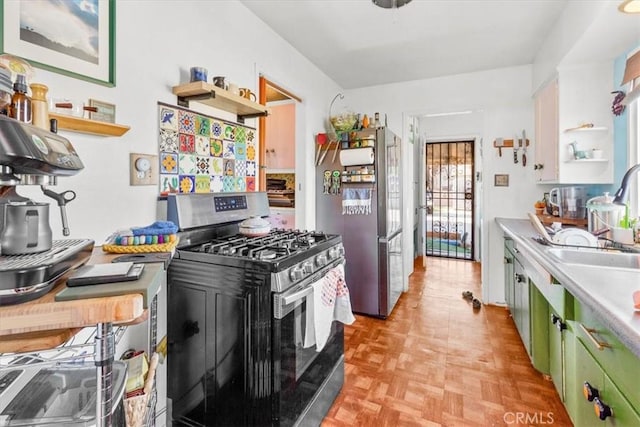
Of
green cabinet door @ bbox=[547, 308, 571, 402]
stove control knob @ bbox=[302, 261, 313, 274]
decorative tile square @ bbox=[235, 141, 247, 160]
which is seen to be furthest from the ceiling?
green cabinet door @ bbox=[547, 308, 571, 402]

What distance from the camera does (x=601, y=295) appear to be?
1059 mm

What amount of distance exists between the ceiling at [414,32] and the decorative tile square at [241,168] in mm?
1079

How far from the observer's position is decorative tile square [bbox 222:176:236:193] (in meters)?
2.03

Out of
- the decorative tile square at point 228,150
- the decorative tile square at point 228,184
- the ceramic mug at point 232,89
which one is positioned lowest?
the decorative tile square at point 228,184

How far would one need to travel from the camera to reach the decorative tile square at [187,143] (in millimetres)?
1723

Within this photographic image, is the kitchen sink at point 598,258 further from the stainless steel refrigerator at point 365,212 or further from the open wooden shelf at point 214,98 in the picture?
the open wooden shelf at point 214,98

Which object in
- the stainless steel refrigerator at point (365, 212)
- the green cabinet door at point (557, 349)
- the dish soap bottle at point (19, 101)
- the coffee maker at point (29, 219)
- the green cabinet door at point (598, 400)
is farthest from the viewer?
the stainless steel refrigerator at point (365, 212)

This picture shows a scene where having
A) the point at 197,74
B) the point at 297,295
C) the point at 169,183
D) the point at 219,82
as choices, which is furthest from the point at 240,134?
the point at 297,295

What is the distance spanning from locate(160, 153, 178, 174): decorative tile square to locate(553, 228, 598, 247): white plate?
219 centimetres

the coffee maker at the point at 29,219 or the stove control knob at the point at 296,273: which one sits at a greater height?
Result: the coffee maker at the point at 29,219

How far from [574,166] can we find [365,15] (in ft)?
6.28

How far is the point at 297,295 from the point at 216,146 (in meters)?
1.10

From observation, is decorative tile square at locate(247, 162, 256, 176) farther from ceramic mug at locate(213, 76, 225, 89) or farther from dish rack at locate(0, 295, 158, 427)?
dish rack at locate(0, 295, 158, 427)

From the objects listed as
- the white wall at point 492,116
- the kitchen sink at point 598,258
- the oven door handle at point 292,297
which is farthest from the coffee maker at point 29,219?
the white wall at point 492,116
